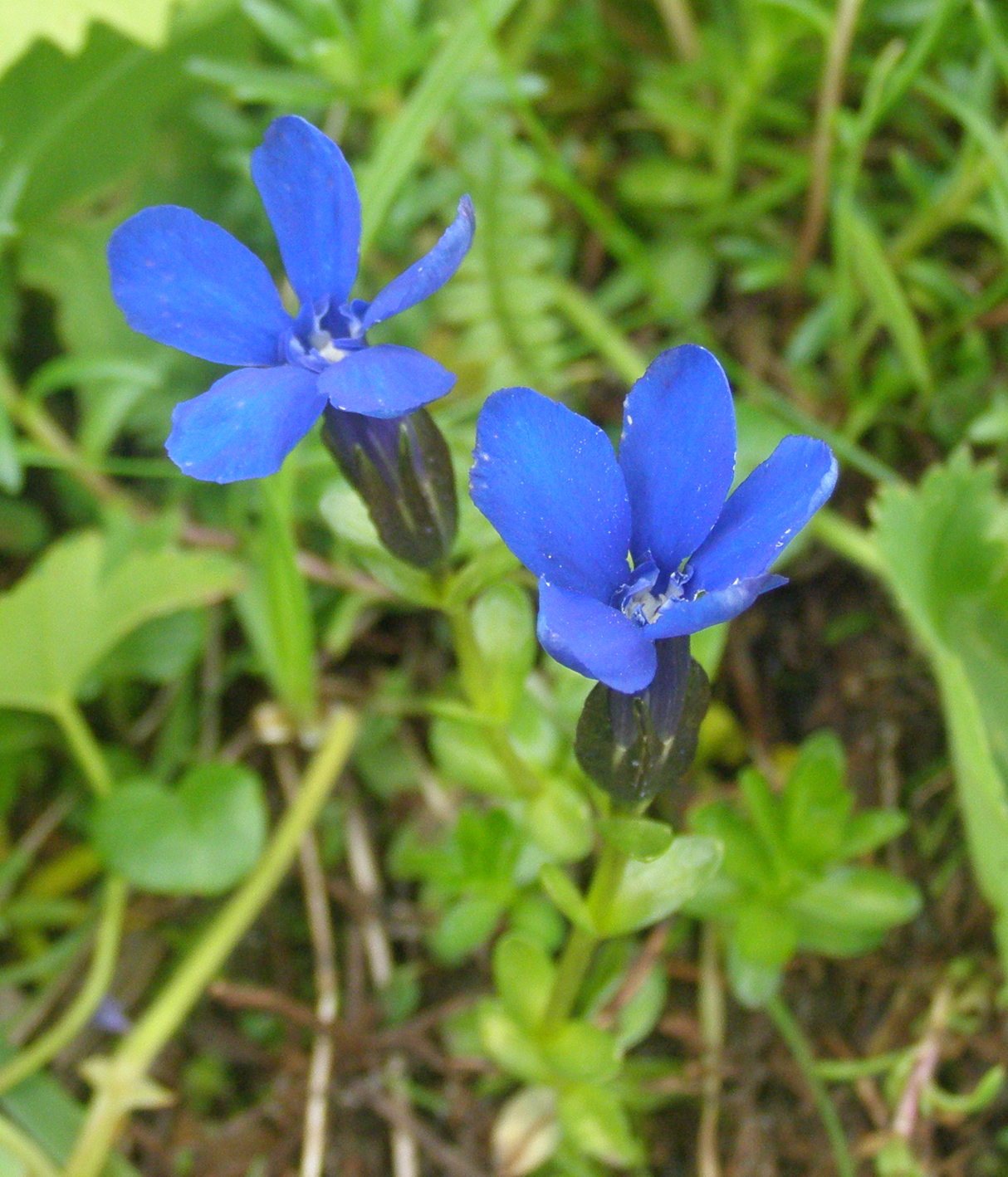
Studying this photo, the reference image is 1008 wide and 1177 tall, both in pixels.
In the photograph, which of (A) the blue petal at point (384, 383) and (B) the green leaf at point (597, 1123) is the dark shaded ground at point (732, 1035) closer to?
(B) the green leaf at point (597, 1123)

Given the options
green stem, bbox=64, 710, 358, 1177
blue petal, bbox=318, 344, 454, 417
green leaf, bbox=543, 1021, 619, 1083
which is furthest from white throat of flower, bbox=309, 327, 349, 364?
green stem, bbox=64, 710, 358, 1177

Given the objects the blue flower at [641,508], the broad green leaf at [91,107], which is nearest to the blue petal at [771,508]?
the blue flower at [641,508]

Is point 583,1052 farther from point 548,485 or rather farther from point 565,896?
point 548,485

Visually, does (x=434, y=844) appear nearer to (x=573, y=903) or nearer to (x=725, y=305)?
(x=573, y=903)

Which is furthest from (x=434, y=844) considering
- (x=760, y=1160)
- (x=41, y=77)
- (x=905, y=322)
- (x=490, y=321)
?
(x=41, y=77)

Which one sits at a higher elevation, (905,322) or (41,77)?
(905,322)

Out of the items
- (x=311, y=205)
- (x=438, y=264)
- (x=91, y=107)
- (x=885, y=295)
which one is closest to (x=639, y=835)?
(x=438, y=264)

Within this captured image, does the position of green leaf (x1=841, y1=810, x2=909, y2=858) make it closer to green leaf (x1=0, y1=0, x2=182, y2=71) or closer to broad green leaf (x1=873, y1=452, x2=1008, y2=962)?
broad green leaf (x1=873, y1=452, x2=1008, y2=962)
